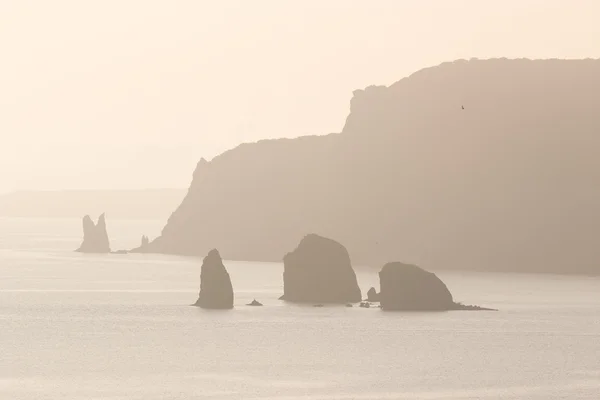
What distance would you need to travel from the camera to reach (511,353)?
12425 cm

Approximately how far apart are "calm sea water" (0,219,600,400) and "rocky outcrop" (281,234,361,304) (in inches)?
106

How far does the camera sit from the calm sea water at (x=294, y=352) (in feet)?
333

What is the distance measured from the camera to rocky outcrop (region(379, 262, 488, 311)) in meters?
150

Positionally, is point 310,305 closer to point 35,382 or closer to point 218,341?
point 218,341

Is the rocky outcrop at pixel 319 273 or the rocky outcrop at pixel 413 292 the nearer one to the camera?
the rocky outcrop at pixel 413 292

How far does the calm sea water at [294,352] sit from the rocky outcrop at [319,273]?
8.86 ft

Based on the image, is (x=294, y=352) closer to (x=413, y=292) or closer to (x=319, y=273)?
(x=413, y=292)

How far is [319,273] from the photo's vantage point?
158 m

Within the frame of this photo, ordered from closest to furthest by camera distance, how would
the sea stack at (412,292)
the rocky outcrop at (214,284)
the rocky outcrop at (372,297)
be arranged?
the rocky outcrop at (214,284)
the sea stack at (412,292)
the rocky outcrop at (372,297)

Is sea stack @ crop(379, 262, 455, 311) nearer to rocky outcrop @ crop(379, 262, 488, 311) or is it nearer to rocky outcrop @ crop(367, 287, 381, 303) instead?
rocky outcrop @ crop(379, 262, 488, 311)

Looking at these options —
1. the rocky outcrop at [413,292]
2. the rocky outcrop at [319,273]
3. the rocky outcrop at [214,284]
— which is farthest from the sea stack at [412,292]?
the rocky outcrop at [214,284]

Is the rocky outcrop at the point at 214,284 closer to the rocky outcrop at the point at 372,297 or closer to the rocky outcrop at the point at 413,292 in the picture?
the rocky outcrop at the point at 413,292

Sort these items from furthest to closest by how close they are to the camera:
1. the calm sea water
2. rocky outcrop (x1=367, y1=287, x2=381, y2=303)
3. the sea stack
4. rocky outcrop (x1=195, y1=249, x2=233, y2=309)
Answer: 1. rocky outcrop (x1=367, y1=287, x2=381, y2=303)
2. the sea stack
3. rocky outcrop (x1=195, y1=249, x2=233, y2=309)
4. the calm sea water

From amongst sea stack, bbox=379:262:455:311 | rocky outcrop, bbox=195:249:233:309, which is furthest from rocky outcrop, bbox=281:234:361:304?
rocky outcrop, bbox=195:249:233:309
